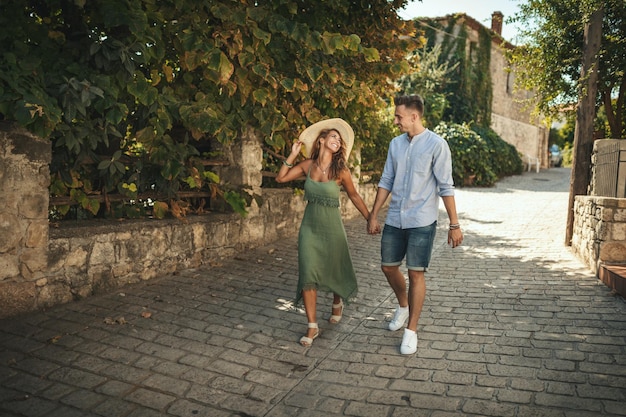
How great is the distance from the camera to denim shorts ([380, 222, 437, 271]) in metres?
4.05

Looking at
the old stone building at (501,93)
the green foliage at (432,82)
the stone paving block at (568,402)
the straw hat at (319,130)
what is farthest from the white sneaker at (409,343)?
the old stone building at (501,93)

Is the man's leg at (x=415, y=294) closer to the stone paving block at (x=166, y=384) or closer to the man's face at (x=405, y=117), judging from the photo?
the man's face at (x=405, y=117)

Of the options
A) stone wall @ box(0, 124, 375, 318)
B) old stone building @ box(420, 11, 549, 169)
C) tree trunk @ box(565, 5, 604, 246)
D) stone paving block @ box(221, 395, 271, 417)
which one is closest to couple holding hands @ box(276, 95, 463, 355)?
stone paving block @ box(221, 395, 271, 417)

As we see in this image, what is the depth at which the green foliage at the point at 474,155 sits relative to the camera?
17406mm

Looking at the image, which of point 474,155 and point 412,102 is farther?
point 474,155

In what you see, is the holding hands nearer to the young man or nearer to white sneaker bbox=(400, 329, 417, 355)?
the young man

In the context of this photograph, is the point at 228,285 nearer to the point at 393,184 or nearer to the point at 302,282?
the point at 302,282

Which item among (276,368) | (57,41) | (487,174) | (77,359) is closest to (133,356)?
(77,359)

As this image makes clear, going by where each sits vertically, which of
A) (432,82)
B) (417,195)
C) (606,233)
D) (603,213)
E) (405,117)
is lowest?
(606,233)

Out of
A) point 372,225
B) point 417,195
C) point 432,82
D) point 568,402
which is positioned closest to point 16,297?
point 372,225

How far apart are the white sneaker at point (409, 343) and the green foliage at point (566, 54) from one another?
599cm

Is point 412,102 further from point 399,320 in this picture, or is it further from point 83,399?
point 83,399

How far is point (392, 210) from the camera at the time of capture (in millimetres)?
4238

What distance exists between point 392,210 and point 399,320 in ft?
3.47
